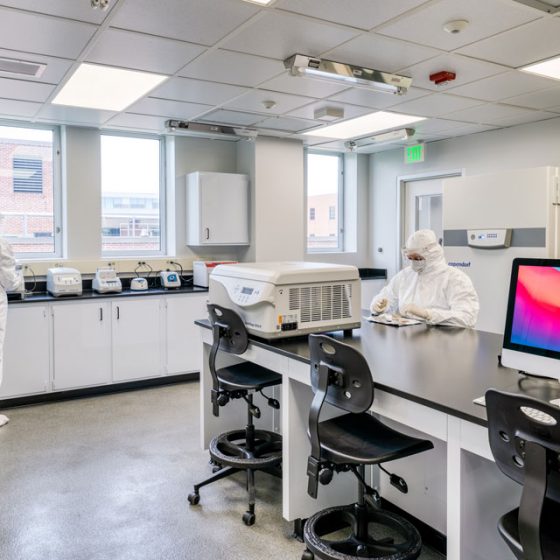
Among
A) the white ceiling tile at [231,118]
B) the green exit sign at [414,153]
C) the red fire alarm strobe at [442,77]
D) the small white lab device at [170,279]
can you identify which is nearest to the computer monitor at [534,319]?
the red fire alarm strobe at [442,77]

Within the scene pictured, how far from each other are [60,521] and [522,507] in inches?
85.3

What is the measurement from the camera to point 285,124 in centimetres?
481

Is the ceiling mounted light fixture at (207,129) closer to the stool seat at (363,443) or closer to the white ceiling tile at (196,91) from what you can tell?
the white ceiling tile at (196,91)

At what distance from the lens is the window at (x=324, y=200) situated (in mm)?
6441

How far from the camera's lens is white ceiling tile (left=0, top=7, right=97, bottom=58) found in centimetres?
251

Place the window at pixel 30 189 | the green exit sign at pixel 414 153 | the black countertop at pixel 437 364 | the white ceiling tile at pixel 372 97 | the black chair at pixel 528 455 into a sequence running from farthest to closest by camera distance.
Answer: the green exit sign at pixel 414 153 → the window at pixel 30 189 → the white ceiling tile at pixel 372 97 → the black countertop at pixel 437 364 → the black chair at pixel 528 455

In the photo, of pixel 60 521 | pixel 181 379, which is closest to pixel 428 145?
pixel 181 379

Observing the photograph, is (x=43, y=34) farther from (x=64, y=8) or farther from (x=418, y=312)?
(x=418, y=312)

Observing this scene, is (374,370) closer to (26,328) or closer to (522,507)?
(522,507)

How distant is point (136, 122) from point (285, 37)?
7.60 feet

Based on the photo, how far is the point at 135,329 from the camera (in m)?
4.77

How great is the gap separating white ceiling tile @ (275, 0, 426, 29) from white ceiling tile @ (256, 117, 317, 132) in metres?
2.06

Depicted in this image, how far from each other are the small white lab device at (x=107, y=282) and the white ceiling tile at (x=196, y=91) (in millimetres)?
1699

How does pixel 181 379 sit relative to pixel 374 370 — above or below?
below
